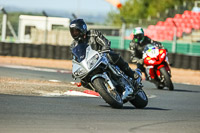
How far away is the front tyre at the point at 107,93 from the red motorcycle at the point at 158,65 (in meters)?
5.11

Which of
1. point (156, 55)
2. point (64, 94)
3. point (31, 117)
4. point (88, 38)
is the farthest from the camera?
point (156, 55)

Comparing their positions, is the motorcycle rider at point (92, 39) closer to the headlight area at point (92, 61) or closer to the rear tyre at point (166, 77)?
the headlight area at point (92, 61)

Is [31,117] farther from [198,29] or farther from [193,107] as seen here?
[198,29]

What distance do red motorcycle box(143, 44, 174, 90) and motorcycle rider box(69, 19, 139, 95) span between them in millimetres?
4563

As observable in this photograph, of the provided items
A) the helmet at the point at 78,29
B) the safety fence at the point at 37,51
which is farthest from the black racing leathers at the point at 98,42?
the safety fence at the point at 37,51

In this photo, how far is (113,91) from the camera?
7.26m

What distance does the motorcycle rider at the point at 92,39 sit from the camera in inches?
298

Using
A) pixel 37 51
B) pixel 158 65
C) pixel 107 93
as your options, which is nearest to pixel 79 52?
pixel 107 93

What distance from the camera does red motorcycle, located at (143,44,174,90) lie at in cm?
1240

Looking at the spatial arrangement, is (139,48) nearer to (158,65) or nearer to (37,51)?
(158,65)

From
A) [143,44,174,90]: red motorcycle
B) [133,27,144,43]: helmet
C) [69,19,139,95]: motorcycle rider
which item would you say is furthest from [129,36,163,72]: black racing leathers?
[69,19,139,95]: motorcycle rider

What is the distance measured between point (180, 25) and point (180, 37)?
128 centimetres

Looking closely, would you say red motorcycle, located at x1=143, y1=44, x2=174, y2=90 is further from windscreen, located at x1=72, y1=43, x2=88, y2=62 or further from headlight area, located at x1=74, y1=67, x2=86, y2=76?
headlight area, located at x1=74, y1=67, x2=86, y2=76

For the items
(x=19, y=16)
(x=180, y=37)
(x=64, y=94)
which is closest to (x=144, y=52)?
(x=64, y=94)
